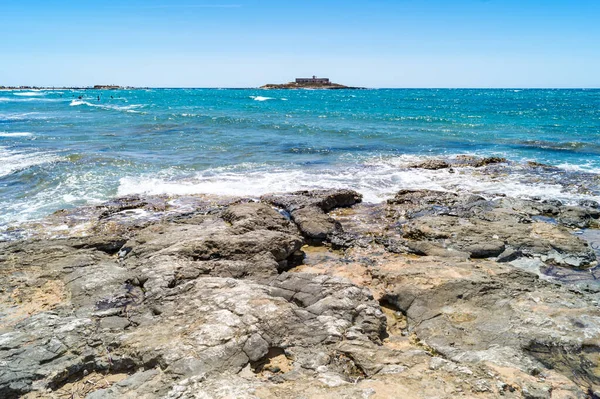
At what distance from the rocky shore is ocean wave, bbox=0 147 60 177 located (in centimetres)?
1006

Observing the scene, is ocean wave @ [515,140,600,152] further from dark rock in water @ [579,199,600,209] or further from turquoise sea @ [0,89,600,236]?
dark rock in water @ [579,199,600,209]

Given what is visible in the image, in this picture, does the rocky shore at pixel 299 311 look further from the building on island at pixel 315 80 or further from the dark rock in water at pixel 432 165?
the building on island at pixel 315 80

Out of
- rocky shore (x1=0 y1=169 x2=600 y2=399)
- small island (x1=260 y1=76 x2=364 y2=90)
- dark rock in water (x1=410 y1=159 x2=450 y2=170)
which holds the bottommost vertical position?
rocky shore (x1=0 y1=169 x2=600 y2=399)

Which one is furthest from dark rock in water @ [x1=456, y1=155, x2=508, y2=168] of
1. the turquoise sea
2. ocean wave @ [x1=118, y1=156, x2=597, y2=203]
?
ocean wave @ [x1=118, y1=156, x2=597, y2=203]

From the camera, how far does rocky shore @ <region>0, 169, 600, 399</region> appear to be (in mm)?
4594

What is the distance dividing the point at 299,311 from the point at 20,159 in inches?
806

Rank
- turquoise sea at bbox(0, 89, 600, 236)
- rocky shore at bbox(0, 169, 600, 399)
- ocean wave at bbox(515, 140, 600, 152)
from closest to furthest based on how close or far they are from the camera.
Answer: rocky shore at bbox(0, 169, 600, 399), turquoise sea at bbox(0, 89, 600, 236), ocean wave at bbox(515, 140, 600, 152)

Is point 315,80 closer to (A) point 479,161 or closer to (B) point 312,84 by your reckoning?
(B) point 312,84

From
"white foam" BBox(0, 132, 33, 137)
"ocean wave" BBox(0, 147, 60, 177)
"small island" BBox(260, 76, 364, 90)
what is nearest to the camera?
"ocean wave" BBox(0, 147, 60, 177)

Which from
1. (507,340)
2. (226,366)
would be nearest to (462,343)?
(507,340)

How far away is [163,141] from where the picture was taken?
89.2 ft

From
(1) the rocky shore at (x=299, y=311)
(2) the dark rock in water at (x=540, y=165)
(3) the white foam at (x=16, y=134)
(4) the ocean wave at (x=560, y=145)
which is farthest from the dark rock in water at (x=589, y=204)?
(3) the white foam at (x=16, y=134)

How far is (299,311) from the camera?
591 cm

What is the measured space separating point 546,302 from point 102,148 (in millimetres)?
23680
